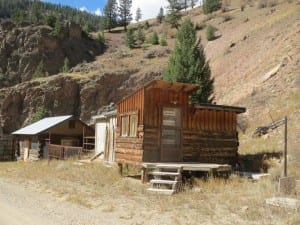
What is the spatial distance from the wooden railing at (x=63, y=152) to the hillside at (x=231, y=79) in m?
12.6

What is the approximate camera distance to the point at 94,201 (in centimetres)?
1263

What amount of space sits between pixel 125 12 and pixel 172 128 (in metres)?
96.0

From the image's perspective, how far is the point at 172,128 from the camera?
17.5 meters

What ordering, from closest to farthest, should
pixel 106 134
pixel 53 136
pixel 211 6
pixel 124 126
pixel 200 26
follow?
1. pixel 124 126
2. pixel 106 134
3. pixel 53 136
4. pixel 200 26
5. pixel 211 6

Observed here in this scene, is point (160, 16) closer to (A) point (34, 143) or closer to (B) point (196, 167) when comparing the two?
(A) point (34, 143)

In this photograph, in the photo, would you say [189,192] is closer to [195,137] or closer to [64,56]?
[195,137]

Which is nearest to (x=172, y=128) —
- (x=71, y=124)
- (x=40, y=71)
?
(x=71, y=124)

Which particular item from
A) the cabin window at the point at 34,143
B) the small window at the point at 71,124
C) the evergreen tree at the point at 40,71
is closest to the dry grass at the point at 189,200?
the cabin window at the point at 34,143

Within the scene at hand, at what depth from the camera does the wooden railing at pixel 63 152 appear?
31.6m

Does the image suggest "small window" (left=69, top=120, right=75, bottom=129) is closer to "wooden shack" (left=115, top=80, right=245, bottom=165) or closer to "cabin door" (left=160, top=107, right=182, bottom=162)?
"wooden shack" (left=115, top=80, right=245, bottom=165)

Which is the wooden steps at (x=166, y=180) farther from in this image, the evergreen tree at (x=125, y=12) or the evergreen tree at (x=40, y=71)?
the evergreen tree at (x=125, y=12)

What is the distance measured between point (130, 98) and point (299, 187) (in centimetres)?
823

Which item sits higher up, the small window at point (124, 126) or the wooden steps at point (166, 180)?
the small window at point (124, 126)

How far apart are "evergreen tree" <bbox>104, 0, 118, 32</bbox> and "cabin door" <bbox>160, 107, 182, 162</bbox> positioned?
8753 cm
